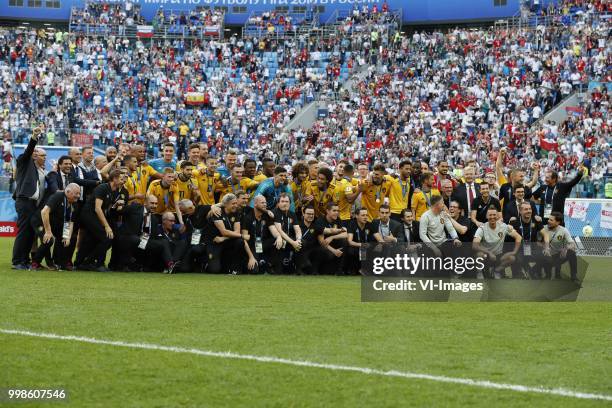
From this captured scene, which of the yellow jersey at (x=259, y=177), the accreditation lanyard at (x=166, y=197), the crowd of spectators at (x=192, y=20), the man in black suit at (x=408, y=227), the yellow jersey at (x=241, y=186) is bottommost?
the man in black suit at (x=408, y=227)

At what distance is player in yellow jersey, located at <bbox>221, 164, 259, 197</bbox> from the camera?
16344 millimetres

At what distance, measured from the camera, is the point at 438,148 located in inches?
1666

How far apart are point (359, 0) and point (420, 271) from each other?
5013 cm

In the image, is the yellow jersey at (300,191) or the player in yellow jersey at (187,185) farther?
the yellow jersey at (300,191)

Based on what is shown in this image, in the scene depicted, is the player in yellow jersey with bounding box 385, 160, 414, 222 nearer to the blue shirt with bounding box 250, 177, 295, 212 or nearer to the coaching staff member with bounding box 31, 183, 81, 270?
the blue shirt with bounding box 250, 177, 295, 212

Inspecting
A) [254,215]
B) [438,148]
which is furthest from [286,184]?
[438,148]

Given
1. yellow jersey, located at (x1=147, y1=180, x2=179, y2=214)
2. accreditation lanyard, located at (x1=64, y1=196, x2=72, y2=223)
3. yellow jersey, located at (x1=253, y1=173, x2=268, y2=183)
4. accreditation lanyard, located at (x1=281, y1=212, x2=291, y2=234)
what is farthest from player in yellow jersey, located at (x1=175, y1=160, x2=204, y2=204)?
accreditation lanyard, located at (x1=64, y1=196, x2=72, y2=223)

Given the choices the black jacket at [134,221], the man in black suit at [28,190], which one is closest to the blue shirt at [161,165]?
the black jacket at [134,221]

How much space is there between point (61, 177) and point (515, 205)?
24.0 ft

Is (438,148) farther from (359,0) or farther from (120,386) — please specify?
(120,386)

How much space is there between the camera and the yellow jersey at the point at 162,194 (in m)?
15.7

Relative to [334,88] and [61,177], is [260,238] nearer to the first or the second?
[61,177]

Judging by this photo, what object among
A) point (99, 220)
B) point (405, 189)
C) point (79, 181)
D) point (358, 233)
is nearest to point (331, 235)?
point (358, 233)

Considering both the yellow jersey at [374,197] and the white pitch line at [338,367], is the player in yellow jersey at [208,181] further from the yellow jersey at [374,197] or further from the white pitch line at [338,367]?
the white pitch line at [338,367]
